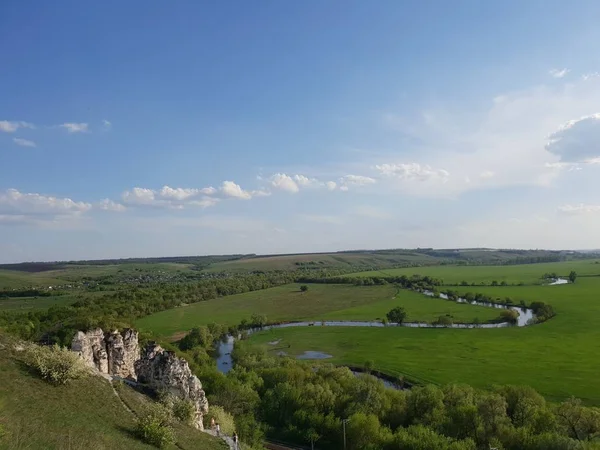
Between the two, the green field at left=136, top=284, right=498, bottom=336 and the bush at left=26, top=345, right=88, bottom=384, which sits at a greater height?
the bush at left=26, top=345, right=88, bottom=384

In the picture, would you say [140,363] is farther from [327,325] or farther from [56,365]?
[327,325]

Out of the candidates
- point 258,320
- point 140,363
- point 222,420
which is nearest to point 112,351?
point 140,363

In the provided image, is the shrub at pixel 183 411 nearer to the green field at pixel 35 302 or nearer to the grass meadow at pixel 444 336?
the grass meadow at pixel 444 336

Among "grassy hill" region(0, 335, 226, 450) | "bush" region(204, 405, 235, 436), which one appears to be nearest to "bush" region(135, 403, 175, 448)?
"grassy hill" region(0, 335, 226, 450)

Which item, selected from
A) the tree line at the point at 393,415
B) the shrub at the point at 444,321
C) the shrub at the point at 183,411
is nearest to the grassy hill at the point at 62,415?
the shrub at the point at 183,411

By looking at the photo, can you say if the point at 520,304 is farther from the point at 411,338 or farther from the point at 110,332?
the point at 110,332

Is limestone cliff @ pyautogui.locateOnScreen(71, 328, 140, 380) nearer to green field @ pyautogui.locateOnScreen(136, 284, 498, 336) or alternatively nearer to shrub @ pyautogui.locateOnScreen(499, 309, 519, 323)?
green field @ pyautogui.locateOnScreen(136, 284, 498, 336)

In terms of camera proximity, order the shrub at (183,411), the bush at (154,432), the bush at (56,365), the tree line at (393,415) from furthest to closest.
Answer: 1. the tree line at (393,415)
2. the shrub at (183,411)
3. the bush at (56,365)
4. the bush at (154,432)
